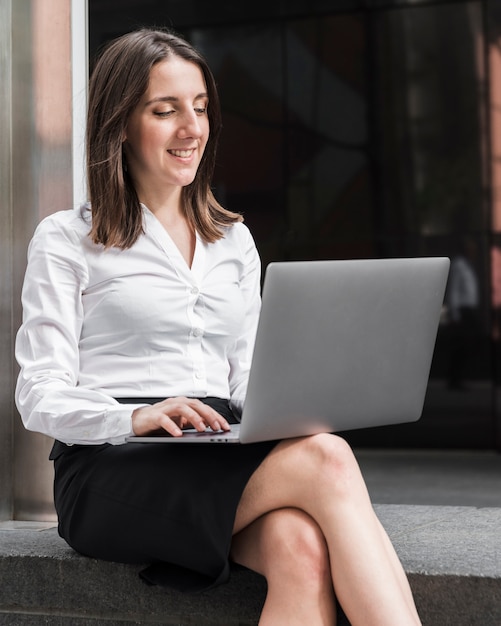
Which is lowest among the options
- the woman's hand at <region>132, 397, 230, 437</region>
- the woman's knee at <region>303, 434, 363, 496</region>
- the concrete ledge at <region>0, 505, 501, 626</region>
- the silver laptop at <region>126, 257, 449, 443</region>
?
the concrete ledge at <region>0, 505, 501, 626</region>

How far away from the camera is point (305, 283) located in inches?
71.2

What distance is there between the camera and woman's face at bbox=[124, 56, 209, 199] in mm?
2365

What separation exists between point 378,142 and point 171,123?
5714 mm

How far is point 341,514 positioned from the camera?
6.17ft

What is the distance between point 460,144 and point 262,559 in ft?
20.4

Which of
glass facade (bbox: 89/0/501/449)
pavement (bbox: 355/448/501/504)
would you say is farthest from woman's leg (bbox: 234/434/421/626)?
glass facade (bbox: 89/0/501/449)

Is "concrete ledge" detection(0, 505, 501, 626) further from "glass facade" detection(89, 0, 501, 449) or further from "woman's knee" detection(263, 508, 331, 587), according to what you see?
"glass facade" detection(89, 0, 501, 449)

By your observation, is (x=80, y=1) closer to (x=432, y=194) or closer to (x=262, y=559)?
(x=262, y=559)

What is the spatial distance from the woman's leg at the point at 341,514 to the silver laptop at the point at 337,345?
0.06 m

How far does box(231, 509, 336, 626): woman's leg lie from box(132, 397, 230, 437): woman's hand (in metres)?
0.24

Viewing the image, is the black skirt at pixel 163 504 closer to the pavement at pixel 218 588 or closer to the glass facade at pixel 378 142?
the pavement at pixel 218 588

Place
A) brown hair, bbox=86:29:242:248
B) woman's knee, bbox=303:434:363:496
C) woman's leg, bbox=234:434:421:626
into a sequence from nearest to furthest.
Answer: woman's leg, bbox=234:434:421:626, woman's knee, bbox=303:434:363:496, brown hair, bbox=86:29:242:248

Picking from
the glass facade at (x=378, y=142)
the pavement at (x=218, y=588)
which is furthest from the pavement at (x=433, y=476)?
the pavement at (x=218, y=588)

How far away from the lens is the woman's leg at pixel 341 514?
1812 millimetres
